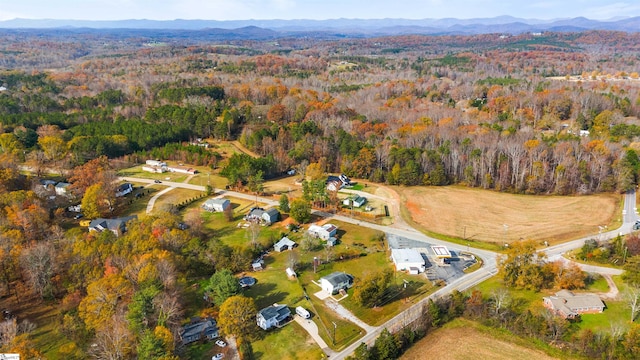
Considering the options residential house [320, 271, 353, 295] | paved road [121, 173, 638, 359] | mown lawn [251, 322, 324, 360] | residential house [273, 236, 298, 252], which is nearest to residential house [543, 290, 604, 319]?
paved road [121, 173, 638, 359]

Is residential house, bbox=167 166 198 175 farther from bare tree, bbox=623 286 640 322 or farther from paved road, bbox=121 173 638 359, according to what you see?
→ bare tree, bbox=623 286 640 322

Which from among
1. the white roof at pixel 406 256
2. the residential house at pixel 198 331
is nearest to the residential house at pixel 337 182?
the white roof at pixel 406 256

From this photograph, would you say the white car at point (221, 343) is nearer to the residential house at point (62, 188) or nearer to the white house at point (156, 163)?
the residential house at point (62, 188)

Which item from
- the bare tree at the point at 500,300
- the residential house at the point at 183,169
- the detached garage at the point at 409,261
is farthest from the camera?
the residential house at the point at 183,169

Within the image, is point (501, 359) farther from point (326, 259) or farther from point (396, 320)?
point (326, 259)

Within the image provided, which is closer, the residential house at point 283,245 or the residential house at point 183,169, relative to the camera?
the residential house at point 283,245

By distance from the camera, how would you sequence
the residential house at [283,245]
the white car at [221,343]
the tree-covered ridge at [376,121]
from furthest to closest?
the tree-covered ridge at [376,121] < the residential house at [283,245] < the white car at [221,343]

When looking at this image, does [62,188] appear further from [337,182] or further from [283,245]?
[337,182]
